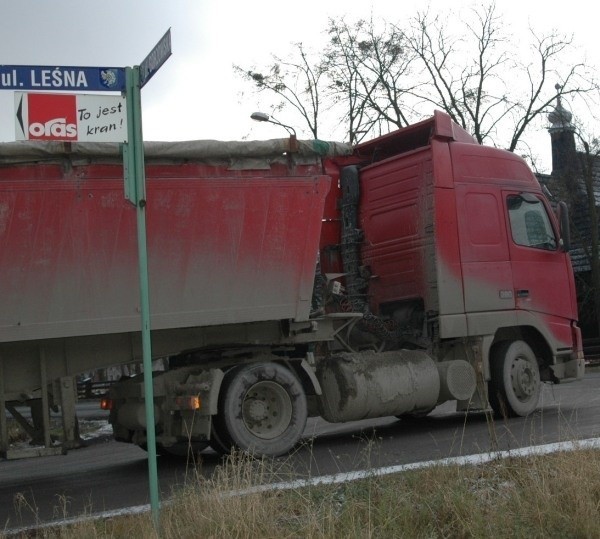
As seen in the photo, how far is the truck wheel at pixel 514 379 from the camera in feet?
36.9

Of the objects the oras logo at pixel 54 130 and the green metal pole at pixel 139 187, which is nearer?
the oras logo at pixel 54 130

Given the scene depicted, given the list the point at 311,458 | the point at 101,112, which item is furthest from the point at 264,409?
the point at 101,112

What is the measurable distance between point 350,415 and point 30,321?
3.61 meters

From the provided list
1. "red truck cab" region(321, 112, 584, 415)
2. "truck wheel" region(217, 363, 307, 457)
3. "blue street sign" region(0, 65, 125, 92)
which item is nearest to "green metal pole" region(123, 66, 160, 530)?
"blue street sign" region(0, 65, 125, 92)

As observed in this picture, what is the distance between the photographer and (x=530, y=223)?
38.4 ft

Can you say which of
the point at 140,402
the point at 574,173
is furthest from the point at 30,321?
the point at 574,173

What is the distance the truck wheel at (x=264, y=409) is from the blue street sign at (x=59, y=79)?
4.15m

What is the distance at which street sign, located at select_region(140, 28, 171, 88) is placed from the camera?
523 centimetres

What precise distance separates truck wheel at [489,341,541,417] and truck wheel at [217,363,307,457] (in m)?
3.04

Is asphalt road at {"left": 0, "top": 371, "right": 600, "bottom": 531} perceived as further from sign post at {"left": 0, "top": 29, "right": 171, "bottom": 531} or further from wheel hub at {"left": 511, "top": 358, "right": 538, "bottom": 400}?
sign post at {"left": 0, "top": 29, "right": 171, "bottom": 531}

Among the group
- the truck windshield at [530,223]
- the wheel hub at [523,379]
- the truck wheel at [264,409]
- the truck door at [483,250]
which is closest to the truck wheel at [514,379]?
the wheel hub at [523,379]

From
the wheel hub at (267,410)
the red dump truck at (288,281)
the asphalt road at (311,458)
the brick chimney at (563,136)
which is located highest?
the brick chimney at (563,136)

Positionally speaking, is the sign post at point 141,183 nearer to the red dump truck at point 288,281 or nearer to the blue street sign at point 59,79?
the blue street sign at point 59,79

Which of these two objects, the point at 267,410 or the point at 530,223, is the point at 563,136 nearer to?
the point at 530,223
